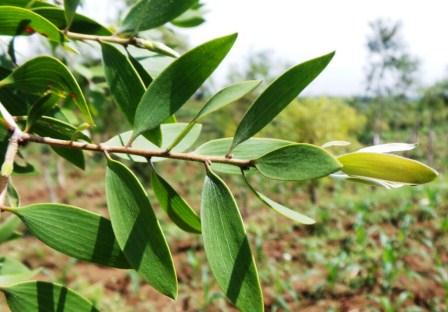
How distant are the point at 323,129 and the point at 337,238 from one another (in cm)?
416

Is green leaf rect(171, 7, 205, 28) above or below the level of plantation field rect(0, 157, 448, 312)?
above

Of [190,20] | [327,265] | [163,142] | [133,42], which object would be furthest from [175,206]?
[327,265]

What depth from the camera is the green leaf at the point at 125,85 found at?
448 millimetres

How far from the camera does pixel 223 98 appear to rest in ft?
1.39

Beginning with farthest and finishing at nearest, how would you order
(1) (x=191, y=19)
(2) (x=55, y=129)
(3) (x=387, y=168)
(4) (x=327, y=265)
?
(4) (x=327, y=265) < (1) (x=191, y=19) < (2) (x=55, y=129) < (3) (x=387, y=168)

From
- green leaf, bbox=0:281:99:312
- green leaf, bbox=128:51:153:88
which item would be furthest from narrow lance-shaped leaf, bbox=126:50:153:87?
green leaf, bbox=0:281:99:312

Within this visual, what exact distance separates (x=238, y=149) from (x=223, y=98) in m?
0.05

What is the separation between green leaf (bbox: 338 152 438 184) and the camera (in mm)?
360

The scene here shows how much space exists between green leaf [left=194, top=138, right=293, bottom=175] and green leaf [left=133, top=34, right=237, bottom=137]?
49 millimetres

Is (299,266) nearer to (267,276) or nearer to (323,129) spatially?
(267,276)

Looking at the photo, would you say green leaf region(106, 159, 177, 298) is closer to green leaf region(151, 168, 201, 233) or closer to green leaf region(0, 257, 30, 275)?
green leaf region(151, 168, 201, 233)

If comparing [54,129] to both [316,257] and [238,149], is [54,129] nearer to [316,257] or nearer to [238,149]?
[238,149]

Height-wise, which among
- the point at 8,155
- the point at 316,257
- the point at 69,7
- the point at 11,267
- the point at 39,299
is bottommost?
the point at 316,257

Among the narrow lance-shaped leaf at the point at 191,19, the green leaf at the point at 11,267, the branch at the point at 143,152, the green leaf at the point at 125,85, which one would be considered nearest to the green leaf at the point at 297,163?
the branch at the point at 143,152
